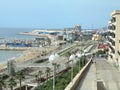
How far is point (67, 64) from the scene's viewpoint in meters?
84.3

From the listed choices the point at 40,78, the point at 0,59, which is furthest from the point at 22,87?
the point at 0,59

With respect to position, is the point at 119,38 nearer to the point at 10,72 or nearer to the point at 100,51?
the point at 10,72

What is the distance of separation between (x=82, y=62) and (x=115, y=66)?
10.5 m

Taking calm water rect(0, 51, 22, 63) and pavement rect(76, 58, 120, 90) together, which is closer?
pavement rect(76, 58, 120, 90)

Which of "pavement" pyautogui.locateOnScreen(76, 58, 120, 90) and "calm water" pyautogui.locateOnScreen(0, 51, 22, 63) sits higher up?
"pavement" pyautogui.locateOnScreen(76, 58, 120, 90)

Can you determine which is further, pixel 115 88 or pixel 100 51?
pixel 100 51

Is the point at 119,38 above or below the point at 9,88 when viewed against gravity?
above

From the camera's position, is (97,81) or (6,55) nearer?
(97,81)

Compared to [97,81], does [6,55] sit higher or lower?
lower

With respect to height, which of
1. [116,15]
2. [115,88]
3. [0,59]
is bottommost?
[0,59]

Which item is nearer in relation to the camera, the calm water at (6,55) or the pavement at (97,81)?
the pavement at (97,81)

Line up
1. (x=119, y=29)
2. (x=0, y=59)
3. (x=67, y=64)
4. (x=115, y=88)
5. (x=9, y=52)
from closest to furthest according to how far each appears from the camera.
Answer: (x=115, y=88) → (x=119, y=29) → (x=67, y=64) → (x=0, y=59) → (x=9, y=52)

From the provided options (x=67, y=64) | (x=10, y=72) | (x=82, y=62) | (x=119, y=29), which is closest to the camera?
(x=82, y=62)

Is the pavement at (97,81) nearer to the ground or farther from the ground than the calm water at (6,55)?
farther from the ground
